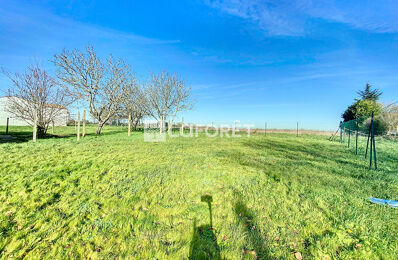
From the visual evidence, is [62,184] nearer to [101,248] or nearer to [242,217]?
[101,248]

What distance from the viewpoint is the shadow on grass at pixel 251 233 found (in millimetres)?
1980

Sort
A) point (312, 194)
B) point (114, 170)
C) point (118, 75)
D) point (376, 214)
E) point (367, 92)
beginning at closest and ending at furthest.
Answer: point (376, 214) < point (312, 194) < point (114, 170) < point (118, 75) < point (367, 92)

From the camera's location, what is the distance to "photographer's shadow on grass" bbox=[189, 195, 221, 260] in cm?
190

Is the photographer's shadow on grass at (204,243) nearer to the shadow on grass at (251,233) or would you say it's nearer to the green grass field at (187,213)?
the green grass field at (187,213)

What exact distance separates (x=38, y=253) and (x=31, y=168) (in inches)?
127

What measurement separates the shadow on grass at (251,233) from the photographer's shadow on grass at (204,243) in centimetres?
37

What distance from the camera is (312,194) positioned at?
3.38 meters

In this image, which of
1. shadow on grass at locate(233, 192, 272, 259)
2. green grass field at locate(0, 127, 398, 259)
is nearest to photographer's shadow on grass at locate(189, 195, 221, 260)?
green grass field at locate(0, 127, 398, 259)

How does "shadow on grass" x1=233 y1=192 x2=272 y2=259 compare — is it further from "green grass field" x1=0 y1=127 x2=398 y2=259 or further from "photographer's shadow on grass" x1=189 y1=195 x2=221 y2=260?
"photographer's shadow on grass" x1=189 y1=195 x2=221 y2=260

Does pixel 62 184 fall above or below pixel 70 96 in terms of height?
below

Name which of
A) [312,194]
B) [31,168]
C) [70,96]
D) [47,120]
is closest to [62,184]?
[31,168]

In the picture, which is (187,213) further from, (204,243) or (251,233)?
(251,233)

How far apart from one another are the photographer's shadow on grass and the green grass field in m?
0.01

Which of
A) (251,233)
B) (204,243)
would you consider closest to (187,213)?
(204,243)
